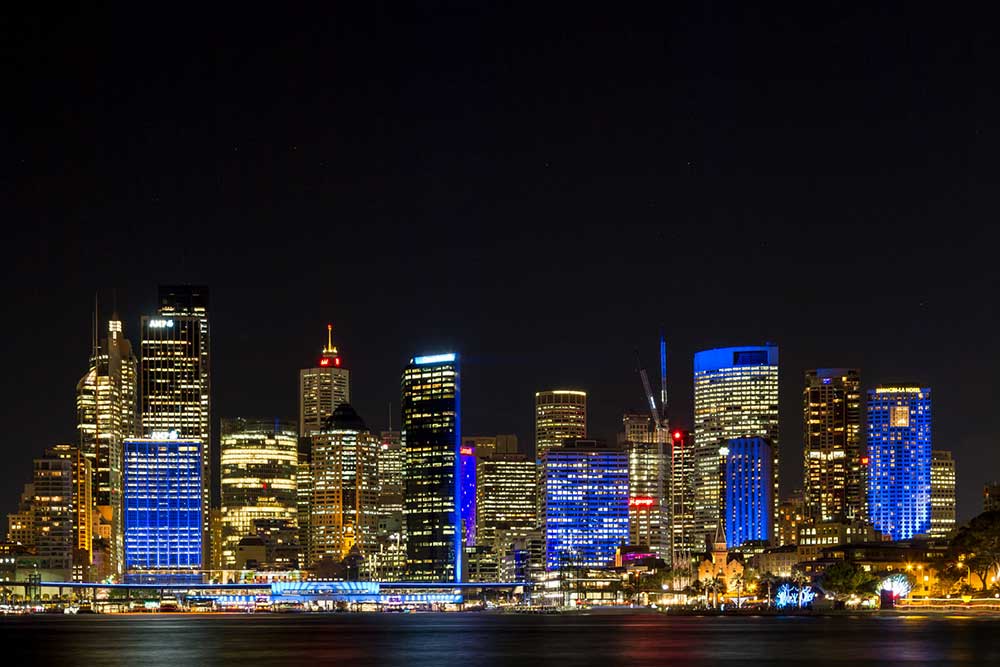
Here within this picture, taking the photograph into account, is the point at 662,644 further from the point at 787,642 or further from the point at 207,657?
the point at 207,657

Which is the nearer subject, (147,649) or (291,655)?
(291,655)

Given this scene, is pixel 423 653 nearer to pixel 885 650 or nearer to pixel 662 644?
pixel 662 644

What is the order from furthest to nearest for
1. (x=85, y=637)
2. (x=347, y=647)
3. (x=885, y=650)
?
(x=85, y=637)
(x=347, y=647)
(x=885, y=650)

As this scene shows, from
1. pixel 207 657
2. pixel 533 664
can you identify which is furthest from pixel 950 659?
pixel 207 657

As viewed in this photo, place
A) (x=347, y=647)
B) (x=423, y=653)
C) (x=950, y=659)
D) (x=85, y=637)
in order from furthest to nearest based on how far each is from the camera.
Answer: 1. (x=85, y=637)
2. (x=347, y=647)
3. (x=423, y=653)
4. (x=950, y=659)

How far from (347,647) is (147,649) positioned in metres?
17.7

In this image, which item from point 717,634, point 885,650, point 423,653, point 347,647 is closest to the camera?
point 885,650

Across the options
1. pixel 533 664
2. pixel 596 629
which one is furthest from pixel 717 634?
pixel 533 664

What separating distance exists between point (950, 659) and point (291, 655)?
51.9 metres

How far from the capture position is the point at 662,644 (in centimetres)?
15325

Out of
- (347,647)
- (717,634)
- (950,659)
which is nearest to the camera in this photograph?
(950,659)

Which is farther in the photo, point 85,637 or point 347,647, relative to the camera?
point 85,637

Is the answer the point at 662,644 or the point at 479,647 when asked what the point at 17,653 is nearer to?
the point at 479,647

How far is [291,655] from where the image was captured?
14012 centimetres
